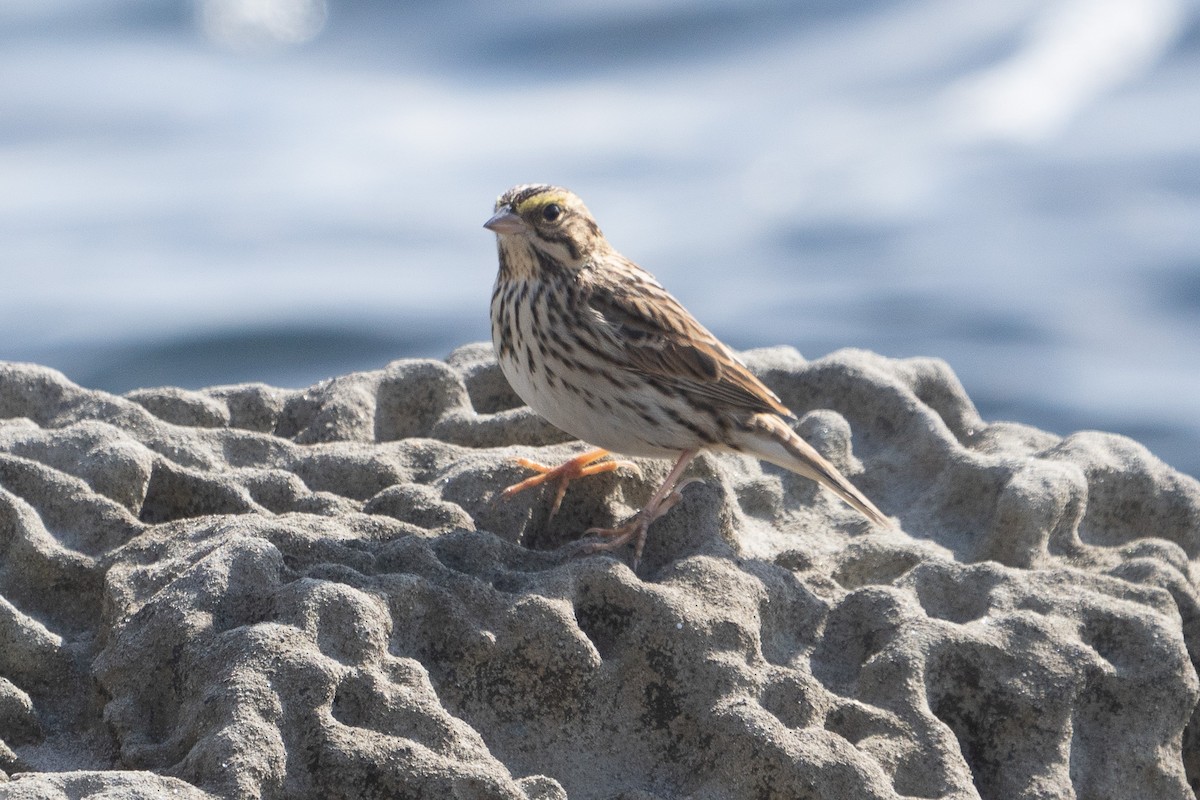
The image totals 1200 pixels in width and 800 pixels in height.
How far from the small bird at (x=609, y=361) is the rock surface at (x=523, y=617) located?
0.52 ft

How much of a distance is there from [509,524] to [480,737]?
1117mm

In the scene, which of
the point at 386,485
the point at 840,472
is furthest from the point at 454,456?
the point at 840,472

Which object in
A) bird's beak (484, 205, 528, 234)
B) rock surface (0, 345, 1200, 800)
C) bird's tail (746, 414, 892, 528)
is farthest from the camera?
bird's beak (484, 205, 528, 234)

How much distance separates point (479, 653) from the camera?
4.29 metres

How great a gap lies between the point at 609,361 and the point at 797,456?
732 mm

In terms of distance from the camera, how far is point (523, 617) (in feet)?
14.3

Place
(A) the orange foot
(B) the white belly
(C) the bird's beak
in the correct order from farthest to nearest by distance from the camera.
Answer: (C) the bird's beak, (B) the white belly, (A) the orange foot

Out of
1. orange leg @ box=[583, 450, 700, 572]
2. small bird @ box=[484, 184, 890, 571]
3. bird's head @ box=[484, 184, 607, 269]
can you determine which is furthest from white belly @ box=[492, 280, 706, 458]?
orange leg @ box=[583, 450, 700, 572]

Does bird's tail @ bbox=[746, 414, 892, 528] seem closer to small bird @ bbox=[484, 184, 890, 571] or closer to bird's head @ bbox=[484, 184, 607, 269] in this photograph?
small bird @ bbox=[484, 184, 890, 571]

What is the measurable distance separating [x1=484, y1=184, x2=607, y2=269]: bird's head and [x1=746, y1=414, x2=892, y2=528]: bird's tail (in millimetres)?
925

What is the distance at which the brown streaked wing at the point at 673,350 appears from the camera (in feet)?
19.6

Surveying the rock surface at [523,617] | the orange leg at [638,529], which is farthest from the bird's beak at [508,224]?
the orange leg at [638,529]

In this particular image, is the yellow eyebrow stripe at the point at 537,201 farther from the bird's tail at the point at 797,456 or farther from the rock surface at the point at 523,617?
the bird's tail at the point at 797,456

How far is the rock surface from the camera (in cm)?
396
